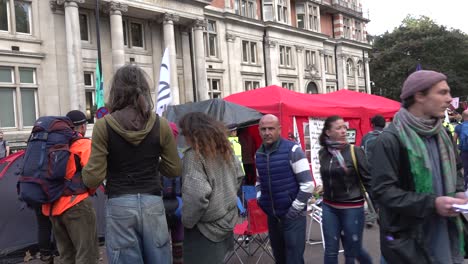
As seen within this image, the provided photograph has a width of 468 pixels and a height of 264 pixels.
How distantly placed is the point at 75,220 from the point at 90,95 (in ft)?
59.1

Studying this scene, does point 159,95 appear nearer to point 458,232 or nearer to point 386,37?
point 458,232

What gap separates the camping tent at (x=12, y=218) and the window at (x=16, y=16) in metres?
13.8

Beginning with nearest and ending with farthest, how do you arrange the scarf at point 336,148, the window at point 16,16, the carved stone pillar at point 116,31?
the scarf at point 336,148 < the window at point 16,16 < the carved stone pillar at point 116,31

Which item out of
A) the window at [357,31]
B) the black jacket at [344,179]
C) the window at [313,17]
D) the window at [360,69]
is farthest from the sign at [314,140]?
the window at [357,31]

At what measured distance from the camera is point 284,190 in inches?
157

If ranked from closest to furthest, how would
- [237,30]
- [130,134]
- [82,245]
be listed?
[130,134]
[82,245]
[237,30]

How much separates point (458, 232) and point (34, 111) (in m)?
19.8

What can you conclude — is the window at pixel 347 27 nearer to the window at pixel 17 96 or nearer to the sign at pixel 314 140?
the window at pixel 17 96

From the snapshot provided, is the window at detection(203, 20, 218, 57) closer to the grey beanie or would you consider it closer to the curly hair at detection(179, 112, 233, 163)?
the curly hair at detection(179, 112, 233, 163)

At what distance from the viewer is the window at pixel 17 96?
58.6 feet

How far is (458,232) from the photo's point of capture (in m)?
Answer: 2.27

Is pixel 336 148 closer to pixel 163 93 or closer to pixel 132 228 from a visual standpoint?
pixel 132 228

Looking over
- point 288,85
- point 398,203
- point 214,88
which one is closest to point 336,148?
point 398,203

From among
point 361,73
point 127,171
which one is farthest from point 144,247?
point 361,73
